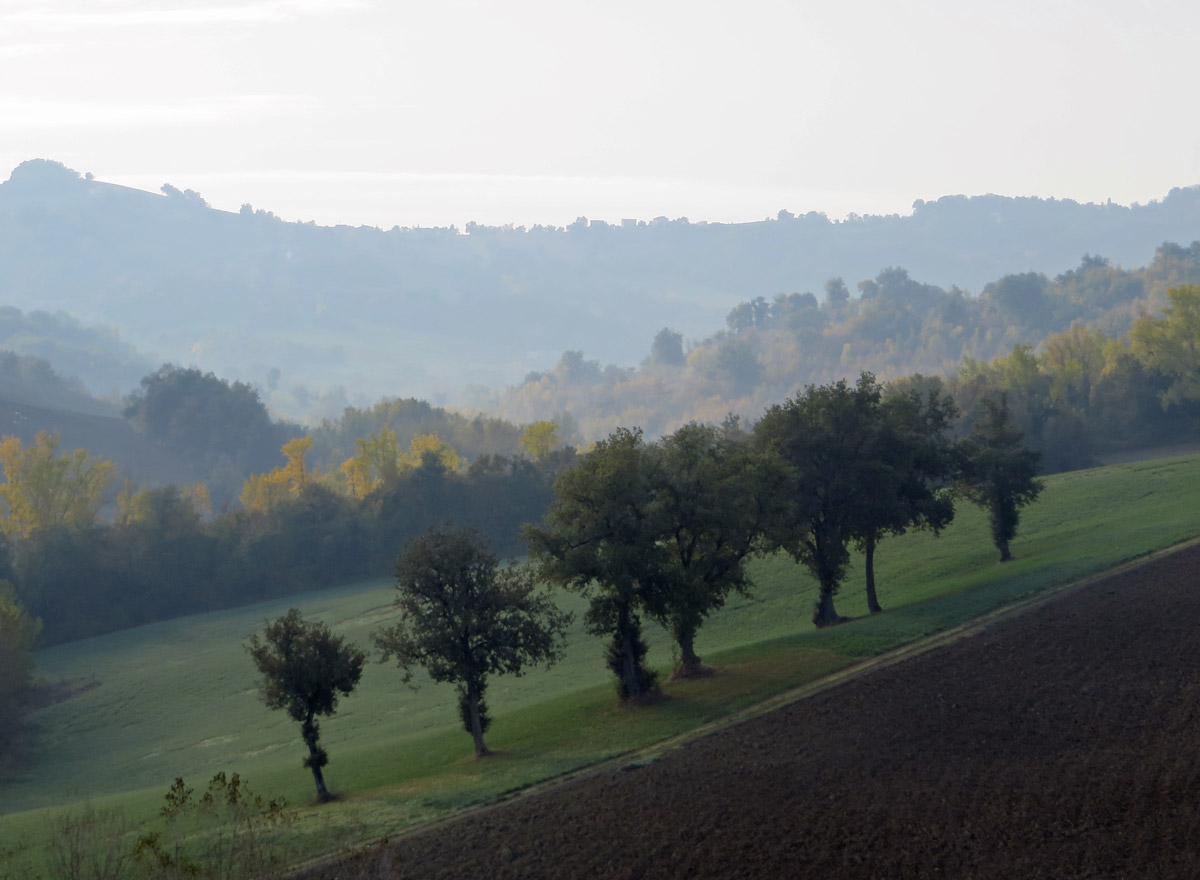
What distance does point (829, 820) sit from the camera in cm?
2134

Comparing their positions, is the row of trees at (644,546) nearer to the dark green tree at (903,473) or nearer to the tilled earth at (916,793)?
the dark green tree at (903,473)

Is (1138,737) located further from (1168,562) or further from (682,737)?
(1168,562)

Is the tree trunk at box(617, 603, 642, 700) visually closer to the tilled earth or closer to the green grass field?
the green grass field

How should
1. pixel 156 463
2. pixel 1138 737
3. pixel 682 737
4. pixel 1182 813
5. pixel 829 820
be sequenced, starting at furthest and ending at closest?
pixel 156 463
pixel 682 737
pixel 1138 737
pixel 829 820
pixel 1182 813

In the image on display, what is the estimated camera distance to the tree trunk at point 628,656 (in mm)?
37719

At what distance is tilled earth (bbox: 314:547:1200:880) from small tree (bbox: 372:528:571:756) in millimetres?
8047

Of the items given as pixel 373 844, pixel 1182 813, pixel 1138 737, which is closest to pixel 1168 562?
pixel 1138 737

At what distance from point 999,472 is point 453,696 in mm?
31303

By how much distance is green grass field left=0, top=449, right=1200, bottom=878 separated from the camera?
3222cm

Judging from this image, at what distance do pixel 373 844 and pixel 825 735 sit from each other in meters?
12.4

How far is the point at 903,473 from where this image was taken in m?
47.6

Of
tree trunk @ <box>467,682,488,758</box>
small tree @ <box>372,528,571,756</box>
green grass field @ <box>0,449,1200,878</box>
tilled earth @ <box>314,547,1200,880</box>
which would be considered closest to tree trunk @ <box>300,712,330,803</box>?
green grass field @ <box>0,449,1200,878</box>

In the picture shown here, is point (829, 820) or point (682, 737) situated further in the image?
point (682, 737)

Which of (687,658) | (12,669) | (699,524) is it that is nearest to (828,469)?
(699,524)
